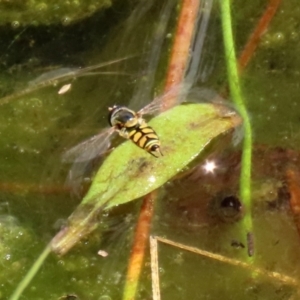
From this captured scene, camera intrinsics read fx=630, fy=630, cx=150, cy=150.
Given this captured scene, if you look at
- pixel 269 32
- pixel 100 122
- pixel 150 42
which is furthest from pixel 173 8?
pixel 100 122

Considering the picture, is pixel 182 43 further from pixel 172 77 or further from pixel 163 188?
pixel 163 188

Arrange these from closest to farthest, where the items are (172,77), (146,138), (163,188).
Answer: (146,138)
(163,188)
(172,77)

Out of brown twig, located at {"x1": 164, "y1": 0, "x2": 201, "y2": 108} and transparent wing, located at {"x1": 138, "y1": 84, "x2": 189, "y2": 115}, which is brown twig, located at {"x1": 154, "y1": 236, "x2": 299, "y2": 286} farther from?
brown twig, located at {"x1": 164, "y1": 0, "x2": 201, "y2": 108}

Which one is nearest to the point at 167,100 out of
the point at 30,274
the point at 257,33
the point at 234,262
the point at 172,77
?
the point at 172,77

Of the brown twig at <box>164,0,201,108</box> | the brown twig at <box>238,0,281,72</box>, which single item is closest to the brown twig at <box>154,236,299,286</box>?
the brown twig at <box>164,0,201,108</box>

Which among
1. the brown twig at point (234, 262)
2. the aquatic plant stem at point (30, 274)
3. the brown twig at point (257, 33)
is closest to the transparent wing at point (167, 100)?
the brown twig at point (257, 33)

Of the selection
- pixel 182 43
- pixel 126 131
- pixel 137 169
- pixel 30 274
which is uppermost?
pixel 182 43

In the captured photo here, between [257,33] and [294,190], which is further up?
[257,33]

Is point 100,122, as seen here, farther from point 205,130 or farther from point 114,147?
point 205,130
